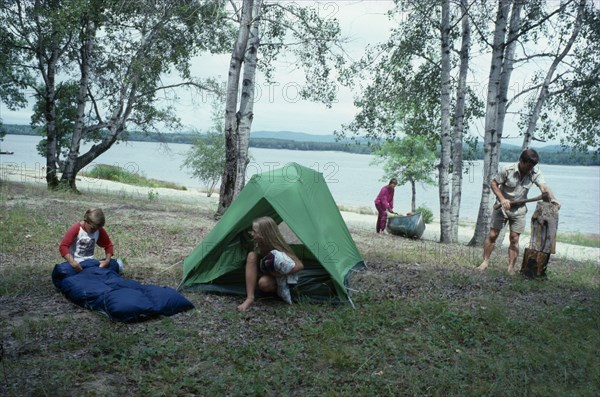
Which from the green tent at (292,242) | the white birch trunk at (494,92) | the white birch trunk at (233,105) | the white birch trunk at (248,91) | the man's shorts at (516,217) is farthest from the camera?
the white birch trunk at (248,91)

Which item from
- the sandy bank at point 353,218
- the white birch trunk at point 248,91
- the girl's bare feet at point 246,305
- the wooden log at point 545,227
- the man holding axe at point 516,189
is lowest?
the sandy bank at point 353,218

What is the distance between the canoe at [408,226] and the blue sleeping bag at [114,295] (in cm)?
883

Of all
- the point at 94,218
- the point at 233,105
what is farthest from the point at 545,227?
the point at 233,105

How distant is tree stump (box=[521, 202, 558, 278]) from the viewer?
294 inches

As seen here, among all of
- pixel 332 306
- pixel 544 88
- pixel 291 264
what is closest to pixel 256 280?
pixel 291 264

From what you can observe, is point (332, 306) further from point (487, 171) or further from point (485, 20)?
point (485, 20)

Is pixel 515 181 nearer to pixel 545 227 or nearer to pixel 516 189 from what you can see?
pixel 516 189

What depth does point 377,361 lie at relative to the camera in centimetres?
452

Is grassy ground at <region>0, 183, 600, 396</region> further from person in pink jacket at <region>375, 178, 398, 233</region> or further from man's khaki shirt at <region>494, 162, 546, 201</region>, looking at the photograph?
person in pink jacket at <region>375, 178, 398, 233</region>

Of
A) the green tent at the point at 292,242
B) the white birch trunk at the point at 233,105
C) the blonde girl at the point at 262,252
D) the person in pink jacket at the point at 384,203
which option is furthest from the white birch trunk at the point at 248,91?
the blonde girl at the point at 262,252

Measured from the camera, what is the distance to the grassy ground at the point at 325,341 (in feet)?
13.1

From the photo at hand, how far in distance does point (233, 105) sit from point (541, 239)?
697 centimetres

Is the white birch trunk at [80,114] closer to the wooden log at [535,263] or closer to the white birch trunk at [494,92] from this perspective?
the white birch trunk at [494,92]

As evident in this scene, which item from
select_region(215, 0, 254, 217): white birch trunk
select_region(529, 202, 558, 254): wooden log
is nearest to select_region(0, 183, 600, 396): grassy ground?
select_region(529, 202, 558, 254): wooden log
